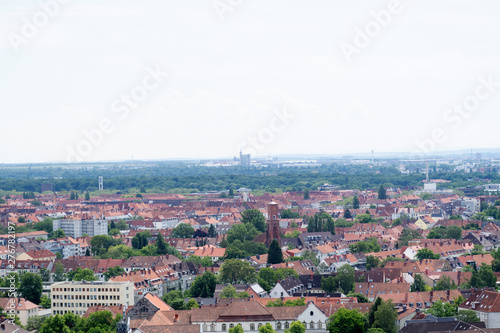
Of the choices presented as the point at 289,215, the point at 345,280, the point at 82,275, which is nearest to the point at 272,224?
the point at 82,275

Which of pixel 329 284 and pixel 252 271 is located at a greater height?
pixel 252 271

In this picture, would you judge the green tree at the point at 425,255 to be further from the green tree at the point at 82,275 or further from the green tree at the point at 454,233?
the green tree at the point at 82,275

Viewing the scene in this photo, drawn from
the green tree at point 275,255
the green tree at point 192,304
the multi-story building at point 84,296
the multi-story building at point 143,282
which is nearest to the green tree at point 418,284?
the green tree at point 192,304

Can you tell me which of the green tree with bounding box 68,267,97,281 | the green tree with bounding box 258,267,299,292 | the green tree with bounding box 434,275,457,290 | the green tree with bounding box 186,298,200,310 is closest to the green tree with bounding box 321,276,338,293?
the green tree with bounding box 258,267,299,292

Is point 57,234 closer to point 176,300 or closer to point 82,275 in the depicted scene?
point 82,275

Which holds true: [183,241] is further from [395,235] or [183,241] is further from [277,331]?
[277,331]

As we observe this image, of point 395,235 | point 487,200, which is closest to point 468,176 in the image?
point 487,200

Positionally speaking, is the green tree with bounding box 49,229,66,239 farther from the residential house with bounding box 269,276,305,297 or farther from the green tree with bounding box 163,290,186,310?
the residential house with bounding box 269,276,305,297
